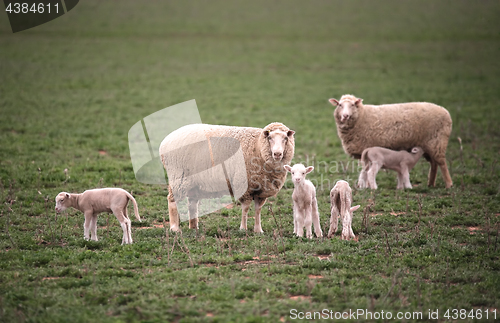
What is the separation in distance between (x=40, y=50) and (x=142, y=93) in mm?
13009

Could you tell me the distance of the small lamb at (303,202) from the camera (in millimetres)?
9203

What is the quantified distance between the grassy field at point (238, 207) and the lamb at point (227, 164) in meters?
0.67

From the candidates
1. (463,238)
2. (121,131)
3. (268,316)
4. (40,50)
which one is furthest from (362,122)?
(40,50)

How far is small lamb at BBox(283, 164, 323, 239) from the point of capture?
9.20 meters

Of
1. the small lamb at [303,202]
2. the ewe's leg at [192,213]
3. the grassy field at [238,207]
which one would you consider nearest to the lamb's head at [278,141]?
the small lamb at [303,202]

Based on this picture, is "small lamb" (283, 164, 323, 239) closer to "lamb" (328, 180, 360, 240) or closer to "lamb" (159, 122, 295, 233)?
"lamb" (328, 180, 360, 240)

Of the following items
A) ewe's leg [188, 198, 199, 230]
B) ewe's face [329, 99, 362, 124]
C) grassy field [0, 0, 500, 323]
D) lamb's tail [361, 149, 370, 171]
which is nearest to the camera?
grassy field [0, 0, 500, 323]

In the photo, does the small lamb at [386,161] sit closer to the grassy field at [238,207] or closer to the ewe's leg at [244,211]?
the grassy field at [238,207]

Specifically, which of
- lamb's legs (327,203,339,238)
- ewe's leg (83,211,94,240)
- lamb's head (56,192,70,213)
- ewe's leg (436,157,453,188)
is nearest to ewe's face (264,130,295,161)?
lamb's legs (327,203,339,238)

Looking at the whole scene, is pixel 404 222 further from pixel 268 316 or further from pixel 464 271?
pixel 268 316

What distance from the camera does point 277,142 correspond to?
9.45m

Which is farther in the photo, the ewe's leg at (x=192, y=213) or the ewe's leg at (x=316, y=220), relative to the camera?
the ewe's leg at (x=192, y=213)

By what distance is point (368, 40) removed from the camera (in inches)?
1703

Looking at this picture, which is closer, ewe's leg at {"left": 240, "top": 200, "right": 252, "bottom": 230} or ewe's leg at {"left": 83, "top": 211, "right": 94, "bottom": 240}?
ewe's leg at {"left": 83, "top": 211, "right": 94, "bottom": 240}
